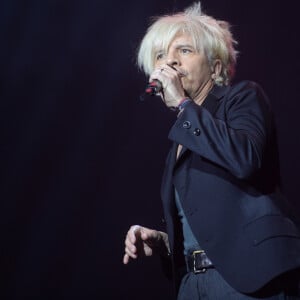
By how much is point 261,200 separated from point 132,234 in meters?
0.45

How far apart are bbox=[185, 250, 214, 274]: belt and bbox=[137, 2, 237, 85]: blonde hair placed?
702mm

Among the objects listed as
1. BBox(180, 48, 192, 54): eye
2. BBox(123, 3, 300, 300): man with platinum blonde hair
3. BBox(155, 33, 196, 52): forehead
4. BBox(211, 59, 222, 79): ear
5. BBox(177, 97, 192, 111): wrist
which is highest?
BBox(155, 33, 196, 52): forehead

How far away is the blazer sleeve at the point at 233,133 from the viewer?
3.85 ft

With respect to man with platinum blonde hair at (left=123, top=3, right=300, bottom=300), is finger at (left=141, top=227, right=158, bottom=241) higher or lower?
lower

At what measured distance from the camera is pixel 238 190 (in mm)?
1249

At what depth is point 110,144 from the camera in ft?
9.42

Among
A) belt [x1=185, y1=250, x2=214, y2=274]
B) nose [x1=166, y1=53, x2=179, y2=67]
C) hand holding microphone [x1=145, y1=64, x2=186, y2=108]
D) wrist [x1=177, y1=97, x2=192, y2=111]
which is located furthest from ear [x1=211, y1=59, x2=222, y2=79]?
belt [x1=185, y1=250, x2=214, y2=274]

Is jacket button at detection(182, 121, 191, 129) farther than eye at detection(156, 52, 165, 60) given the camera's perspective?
No

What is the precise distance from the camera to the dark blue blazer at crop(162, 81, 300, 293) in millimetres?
1148

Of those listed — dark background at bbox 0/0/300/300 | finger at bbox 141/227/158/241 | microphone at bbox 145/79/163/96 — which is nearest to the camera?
microphone at bbox 145/79/163/96

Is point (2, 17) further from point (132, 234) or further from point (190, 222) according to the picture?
point (190, 222)

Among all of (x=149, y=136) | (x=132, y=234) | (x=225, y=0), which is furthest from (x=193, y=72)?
(x=225, y=0)

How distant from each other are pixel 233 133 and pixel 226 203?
0.59ft

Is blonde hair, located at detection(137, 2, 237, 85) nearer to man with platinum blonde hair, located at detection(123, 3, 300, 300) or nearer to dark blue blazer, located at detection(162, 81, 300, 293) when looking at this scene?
man with platinum blonde hair, located at detection(123, 3, 300, 300)
